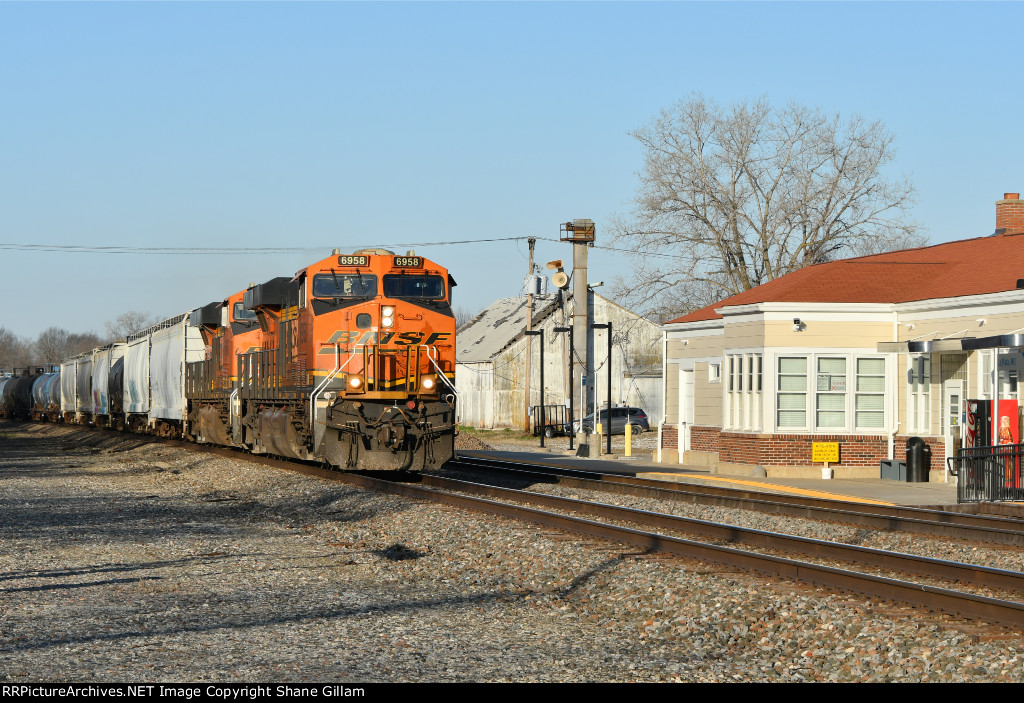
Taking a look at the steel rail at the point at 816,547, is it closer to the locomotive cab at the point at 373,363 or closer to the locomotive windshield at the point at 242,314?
the locomotive cab at the point at 373,363

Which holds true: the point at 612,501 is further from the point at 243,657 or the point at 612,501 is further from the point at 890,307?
the point at 243,657

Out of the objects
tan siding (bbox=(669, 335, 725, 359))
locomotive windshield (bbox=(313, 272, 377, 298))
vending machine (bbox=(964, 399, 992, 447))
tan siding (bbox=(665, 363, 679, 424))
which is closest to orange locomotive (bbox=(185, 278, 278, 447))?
locomotive windshield (bbox=(313, 272, 377, 298))

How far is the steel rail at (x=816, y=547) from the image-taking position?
10625 millimetres

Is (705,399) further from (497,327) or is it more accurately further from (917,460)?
(497,327)

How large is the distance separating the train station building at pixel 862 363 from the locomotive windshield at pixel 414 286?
29.4 feet

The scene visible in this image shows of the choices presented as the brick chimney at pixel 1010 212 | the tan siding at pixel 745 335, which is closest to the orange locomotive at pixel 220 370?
the tan siding at pixel 745 335

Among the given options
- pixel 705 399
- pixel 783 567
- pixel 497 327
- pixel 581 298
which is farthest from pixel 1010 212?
pixel 497 327

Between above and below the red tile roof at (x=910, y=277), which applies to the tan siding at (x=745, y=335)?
below

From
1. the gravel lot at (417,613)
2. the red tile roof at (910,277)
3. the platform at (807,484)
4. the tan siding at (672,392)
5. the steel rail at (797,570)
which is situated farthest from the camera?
the tan siding at (672,392)

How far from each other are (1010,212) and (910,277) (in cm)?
695

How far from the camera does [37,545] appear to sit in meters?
13.8

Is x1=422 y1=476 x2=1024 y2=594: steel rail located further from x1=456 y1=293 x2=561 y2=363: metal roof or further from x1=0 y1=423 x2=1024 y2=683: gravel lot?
x1=456 y1=293 x2=561 y2=363: metal roof

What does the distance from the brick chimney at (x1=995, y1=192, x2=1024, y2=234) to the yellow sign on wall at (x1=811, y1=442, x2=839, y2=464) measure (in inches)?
443

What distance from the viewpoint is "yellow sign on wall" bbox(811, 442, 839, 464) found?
26.6 m
